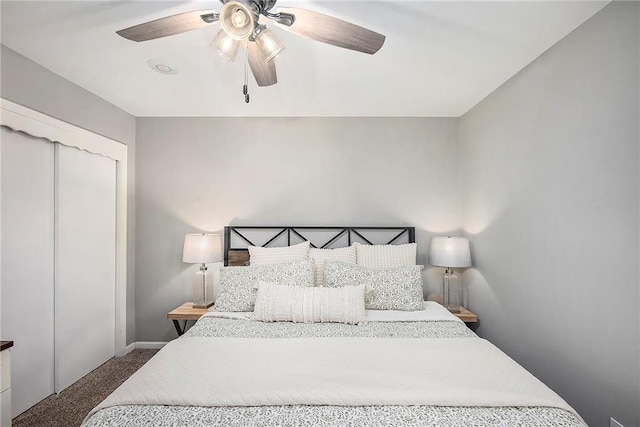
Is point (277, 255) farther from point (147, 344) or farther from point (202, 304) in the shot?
point (147, 344)

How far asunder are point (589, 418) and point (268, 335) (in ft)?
5.99

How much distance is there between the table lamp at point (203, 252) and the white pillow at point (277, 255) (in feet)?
1.10

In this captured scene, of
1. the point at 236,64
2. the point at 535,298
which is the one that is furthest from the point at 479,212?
the point at 236,64

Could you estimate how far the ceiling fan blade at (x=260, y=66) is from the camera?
1717mm

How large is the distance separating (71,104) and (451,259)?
11.2 ft

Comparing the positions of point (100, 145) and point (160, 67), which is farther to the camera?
point (100, 145)

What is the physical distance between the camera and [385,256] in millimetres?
3043

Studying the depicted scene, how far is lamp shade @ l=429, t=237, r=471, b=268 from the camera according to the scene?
3018 mm

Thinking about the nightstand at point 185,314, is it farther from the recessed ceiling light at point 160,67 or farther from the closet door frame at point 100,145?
the recessed ceiling light at point 160,67

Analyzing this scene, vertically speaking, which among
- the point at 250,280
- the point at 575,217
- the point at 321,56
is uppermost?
the point at 321,56

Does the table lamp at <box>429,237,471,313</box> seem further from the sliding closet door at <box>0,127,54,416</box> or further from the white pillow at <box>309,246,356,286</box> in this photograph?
the sliding closet door at <box>0,127,54,416</box>

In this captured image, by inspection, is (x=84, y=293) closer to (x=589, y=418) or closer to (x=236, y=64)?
(x=236, y=64)

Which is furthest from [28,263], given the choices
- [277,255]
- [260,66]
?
[260,66]

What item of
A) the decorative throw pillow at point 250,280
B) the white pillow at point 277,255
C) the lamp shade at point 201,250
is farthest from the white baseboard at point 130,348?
the white pillow at point 277,255
